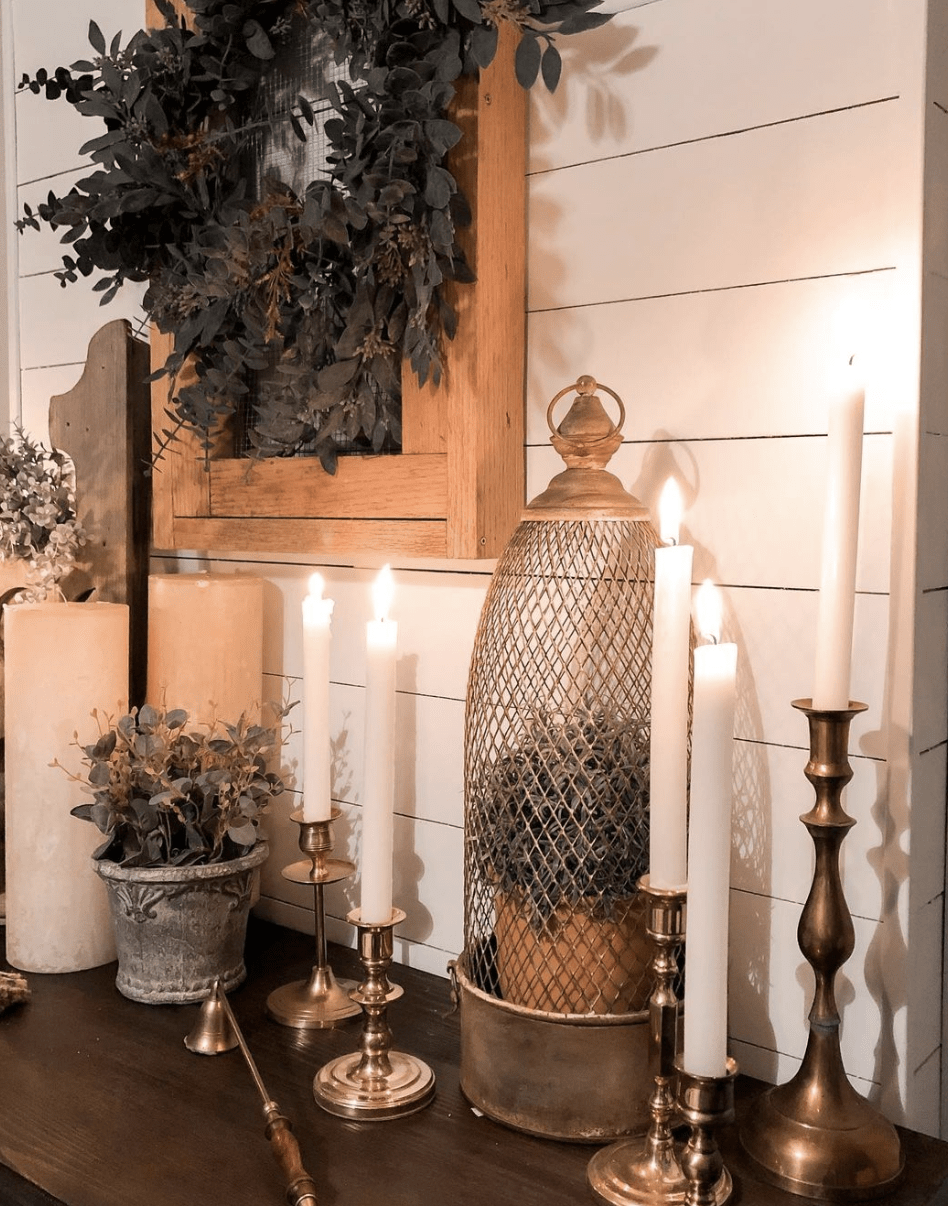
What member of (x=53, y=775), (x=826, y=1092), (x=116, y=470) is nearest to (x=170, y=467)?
(x=116, y=470)

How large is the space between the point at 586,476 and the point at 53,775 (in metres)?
0.66

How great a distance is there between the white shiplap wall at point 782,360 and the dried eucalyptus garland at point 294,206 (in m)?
0.10

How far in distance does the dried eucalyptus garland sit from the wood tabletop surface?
0.55 meters

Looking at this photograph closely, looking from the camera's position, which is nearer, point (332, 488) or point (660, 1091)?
point (660, 1091)

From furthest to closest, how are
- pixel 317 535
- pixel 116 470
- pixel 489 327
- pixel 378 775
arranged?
pixel 116 470
pixel 317 535
pixel 489 327
pixel 378 775

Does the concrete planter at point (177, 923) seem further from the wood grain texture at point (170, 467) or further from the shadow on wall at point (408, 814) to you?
the wood grain texture at point (170, 467)

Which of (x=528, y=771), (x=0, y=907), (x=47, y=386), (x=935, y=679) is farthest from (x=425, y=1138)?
(x=47, y=386)

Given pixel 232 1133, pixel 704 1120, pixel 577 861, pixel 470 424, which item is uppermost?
pixel 470 424

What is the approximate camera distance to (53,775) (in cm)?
114

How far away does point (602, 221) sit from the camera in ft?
3.22

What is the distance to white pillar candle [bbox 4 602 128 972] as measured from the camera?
3.71 ft

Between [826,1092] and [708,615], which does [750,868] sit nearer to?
[826,1092]

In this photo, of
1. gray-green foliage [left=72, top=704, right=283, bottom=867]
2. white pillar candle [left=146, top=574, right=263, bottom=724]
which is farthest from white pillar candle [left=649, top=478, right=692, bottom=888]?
white pillar candle [left=146, top=574, right=263, bottom=724]

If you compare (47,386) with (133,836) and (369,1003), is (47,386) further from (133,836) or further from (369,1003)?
(369,1003)
